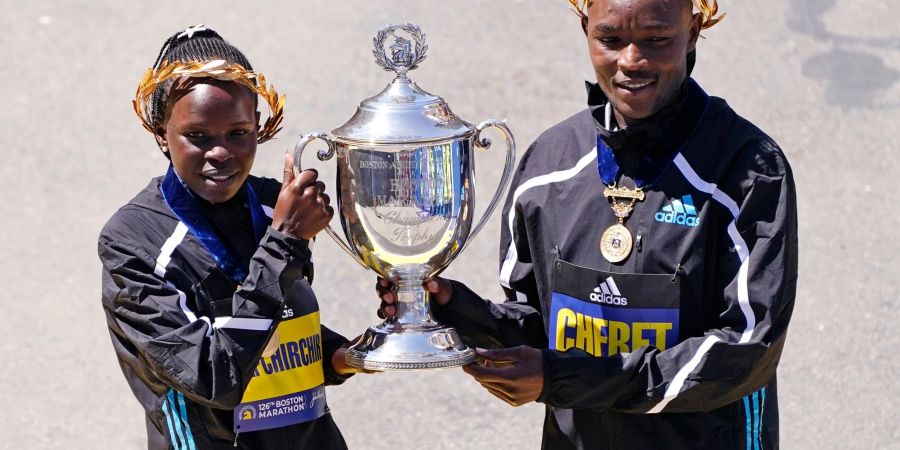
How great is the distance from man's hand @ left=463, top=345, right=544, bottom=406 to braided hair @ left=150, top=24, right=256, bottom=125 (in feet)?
2.95

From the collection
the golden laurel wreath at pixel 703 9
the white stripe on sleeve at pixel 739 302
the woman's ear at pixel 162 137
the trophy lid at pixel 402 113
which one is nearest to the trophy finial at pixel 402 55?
the trophy lid at pixel 402 113

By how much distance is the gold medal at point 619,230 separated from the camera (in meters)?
3.25

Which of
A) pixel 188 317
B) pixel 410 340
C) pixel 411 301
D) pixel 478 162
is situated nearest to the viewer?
pixel 188 317

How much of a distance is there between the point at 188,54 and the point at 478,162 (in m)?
4.33

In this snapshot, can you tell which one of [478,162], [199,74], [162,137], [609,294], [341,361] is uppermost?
[199,74]

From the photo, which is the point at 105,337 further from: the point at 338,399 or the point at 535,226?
the point at 535,226

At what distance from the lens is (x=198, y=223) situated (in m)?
3.20

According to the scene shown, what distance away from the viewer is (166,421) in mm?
3215

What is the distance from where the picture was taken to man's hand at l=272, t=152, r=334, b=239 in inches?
121

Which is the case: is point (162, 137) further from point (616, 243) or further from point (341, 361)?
point (616, 243)

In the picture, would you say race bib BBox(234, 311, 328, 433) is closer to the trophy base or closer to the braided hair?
the trophy base

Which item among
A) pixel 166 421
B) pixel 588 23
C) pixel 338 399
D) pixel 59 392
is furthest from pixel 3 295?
pixel 588 23

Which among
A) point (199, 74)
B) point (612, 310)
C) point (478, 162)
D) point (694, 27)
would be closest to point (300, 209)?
point (199, 74)

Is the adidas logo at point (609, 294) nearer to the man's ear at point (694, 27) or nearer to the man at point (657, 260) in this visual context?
the man at point (657, 260)
